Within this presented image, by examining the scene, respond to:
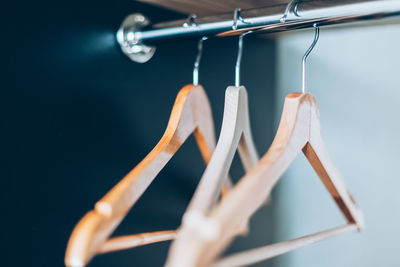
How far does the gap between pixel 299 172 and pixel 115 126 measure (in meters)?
0.66

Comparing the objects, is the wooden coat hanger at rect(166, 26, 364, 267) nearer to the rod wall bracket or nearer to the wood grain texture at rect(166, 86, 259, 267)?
the wood grain texture at rect(166, 86, 259, 267)

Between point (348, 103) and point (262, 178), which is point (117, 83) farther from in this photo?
point (348, 103)

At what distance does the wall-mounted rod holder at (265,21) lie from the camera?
0.49 metres

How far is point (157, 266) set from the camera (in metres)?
0.86

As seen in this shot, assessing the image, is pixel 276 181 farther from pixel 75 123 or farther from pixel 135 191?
pixel 75 123

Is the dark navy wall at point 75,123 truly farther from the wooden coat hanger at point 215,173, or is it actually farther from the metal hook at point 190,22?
the wooden coat hanger at point 215,173

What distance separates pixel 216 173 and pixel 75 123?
0.99ft

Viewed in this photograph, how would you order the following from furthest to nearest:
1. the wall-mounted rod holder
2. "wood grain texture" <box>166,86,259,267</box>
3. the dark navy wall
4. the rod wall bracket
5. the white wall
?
the white wall → the rod wall bracket → the dark navy wall → the wall-mounted rod holder → "wood grain texture" <box>166,86,259,267</box>

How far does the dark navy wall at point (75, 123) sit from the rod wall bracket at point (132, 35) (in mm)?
15

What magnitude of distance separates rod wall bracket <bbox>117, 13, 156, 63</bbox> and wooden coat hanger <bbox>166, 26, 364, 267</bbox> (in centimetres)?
31

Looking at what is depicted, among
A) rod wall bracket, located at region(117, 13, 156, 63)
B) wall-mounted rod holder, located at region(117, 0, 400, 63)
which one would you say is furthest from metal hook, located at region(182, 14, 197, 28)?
rod wall bracket, located at region(117, 13, 156, 63)

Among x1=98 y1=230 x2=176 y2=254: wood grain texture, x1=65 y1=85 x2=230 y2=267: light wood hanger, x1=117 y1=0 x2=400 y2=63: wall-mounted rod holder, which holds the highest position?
x1=117 y1=0 x2=400 y2=63: wall-mounted rod holder

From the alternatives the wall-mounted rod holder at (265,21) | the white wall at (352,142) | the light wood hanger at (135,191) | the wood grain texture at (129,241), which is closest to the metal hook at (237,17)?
the wall-mounted rod holder at (265,21)

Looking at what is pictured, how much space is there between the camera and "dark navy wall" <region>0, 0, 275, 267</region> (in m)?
0.61
